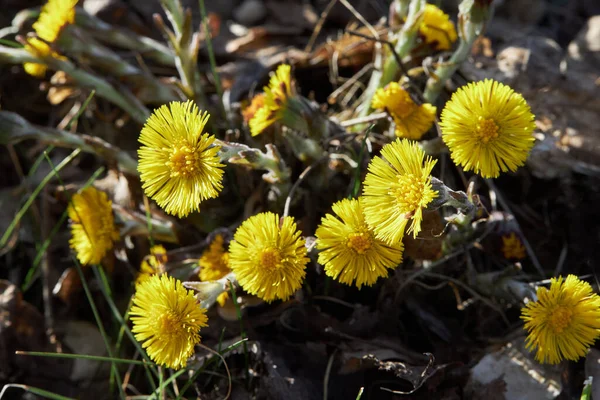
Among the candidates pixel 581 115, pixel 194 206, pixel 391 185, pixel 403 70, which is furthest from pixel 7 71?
pixel 581 115

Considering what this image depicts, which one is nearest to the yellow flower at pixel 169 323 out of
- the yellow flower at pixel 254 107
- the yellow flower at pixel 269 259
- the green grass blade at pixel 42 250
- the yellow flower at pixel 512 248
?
the yellow flower at pixel 269 259

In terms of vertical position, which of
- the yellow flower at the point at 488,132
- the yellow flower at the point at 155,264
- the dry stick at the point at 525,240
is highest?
the yellow flower at the point at 488,132

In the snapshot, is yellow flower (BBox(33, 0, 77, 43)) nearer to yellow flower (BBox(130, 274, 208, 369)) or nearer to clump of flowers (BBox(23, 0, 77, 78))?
clump of flowers (BBox(23, 0, 77, 78))

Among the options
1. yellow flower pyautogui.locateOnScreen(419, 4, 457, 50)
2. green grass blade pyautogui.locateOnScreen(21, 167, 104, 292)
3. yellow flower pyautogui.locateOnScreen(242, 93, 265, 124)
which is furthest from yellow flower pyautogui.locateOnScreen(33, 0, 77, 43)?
yellow flower pyautogui.locateOnScreen(419, 4, 457, 50)

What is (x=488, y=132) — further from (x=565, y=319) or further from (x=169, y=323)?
(x=169, y=323)

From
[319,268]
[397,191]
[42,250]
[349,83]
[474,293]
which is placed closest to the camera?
[397,191]

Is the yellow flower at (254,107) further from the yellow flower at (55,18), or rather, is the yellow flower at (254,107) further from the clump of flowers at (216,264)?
the yellow flower at (55,18)

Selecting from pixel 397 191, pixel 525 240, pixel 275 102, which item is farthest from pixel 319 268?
pixel 525 240
